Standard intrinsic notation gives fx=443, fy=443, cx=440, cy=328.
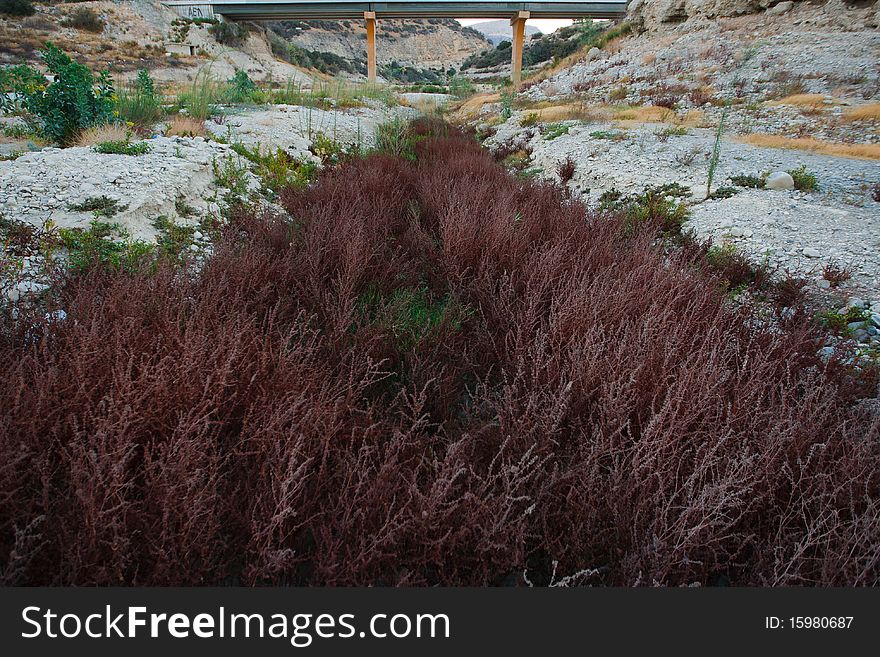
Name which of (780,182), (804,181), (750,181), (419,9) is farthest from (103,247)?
(419,9)

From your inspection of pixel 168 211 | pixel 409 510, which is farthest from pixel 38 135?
pixel 409 510

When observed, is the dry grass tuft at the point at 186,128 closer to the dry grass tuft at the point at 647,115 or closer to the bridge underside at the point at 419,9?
→ the dry grass tuft at the point at 647,115

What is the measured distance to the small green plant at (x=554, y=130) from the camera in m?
9.89

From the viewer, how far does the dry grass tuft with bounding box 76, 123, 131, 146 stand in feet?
17.9

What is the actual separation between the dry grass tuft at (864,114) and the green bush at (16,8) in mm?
41866

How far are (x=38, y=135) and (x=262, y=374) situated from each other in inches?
280

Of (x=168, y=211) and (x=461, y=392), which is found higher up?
(x=168, y=211)

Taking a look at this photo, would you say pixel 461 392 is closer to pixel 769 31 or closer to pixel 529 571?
pixel 529 571

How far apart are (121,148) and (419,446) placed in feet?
18.3

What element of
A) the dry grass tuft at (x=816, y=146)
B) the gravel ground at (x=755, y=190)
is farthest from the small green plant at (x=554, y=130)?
the dry grass tuft at (x=816, y=146)

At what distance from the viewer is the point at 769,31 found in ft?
66.7

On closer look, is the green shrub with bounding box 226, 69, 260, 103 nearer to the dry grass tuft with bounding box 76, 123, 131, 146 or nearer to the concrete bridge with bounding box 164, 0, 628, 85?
the dry grass tuft with bounding box 76, 123, 131, 146

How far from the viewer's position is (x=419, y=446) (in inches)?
70.6

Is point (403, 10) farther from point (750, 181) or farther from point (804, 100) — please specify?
point (750, 181)
